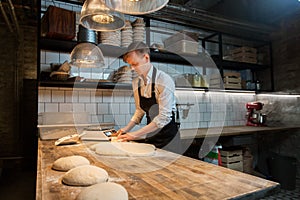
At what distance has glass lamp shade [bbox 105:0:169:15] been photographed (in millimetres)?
1202

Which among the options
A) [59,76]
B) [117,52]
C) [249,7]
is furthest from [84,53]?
[249,7]

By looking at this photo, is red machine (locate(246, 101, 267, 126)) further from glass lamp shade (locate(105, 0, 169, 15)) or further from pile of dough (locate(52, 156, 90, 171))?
pile of dough (locate(52, 156, 90, 171))

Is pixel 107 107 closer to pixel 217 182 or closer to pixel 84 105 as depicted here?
pixel 84 105

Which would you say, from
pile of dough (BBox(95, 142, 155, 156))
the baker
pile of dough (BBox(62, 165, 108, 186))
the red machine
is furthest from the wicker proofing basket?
the red machine

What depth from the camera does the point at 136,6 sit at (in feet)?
4.19

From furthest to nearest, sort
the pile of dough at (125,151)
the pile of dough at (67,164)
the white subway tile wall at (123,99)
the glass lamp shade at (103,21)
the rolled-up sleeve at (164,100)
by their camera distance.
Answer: the white subway tile wall at (123,99) < the rolled-up sleeve at (164,100) < the glass lamp shade at (103,21) < the pile of dough at (125,151) < the pile of dough at (67,164)

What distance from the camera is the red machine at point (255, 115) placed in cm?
346

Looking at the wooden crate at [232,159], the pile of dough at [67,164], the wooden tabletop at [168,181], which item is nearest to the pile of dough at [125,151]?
the wooden tabletop at [168,181]

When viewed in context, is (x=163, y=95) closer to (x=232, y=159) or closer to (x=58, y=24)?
(x=58, y=24)

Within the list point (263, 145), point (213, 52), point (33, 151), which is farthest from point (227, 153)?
point (33, 151)

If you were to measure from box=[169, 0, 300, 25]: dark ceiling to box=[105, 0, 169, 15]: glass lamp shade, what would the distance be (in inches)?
79.9

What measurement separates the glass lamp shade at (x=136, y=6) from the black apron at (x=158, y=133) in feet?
1.92

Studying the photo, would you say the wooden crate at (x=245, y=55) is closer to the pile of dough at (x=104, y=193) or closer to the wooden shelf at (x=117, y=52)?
the wooden shelf at (x=117, y=52)

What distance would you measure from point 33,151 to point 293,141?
12.7ft
